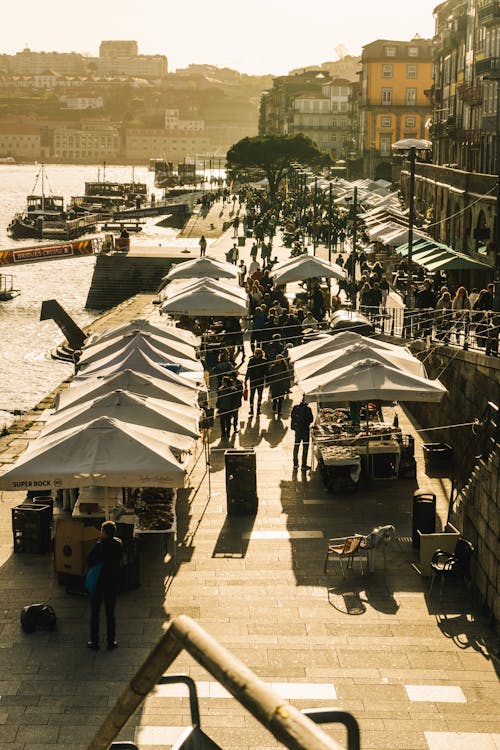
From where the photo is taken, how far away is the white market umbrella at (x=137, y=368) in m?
16.3

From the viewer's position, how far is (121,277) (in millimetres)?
54094

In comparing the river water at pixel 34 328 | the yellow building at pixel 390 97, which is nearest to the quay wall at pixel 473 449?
the river water at pixel 34 328

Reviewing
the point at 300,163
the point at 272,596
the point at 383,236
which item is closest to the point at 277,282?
the point at 383,236

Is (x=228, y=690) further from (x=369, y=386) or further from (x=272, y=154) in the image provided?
(x=272, y=154)

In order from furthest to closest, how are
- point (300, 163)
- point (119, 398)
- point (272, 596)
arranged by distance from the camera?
point (300, 163) < point (119, 398) < point (272, 596)

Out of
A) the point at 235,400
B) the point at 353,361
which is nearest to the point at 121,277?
the point at 235,400

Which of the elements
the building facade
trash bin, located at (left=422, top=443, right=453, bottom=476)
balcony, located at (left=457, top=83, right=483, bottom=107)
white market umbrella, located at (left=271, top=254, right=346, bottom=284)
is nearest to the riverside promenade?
trash bin, located at (left=422, top=443, right=453, bottom=476)

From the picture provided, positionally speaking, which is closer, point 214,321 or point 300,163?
point 214,321

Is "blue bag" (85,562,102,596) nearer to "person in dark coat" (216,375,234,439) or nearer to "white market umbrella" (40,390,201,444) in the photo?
"white market umbrella" (40,390,201,444)

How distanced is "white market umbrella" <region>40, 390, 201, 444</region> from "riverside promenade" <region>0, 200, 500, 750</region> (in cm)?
139

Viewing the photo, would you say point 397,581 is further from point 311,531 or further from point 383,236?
point 383,236

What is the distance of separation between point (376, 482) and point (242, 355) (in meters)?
10.5

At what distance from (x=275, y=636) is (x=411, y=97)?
114512 millimetres

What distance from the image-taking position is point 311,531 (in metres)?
14.3
